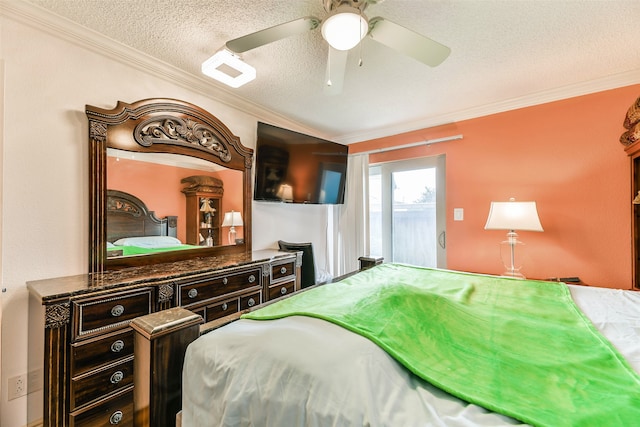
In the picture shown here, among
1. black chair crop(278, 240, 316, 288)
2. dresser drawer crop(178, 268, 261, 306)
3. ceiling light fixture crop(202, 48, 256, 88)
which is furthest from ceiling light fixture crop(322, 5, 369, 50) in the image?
black chair crop(278, 240, 316, 288)

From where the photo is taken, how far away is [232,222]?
2648mm

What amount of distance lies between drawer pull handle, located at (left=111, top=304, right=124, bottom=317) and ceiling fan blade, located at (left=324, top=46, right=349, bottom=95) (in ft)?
6.15

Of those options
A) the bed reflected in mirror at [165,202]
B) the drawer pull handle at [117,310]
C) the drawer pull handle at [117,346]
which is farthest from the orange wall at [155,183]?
the drawer pull handle at [117,346]

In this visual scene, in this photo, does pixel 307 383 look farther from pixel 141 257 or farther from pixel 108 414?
pixel 141 257

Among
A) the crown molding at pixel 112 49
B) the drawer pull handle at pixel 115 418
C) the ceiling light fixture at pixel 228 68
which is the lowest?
the drawer pull handle at pixel 115 418

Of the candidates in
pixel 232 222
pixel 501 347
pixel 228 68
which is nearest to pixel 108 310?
pixel 232 222

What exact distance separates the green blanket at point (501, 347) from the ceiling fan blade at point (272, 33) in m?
1.34

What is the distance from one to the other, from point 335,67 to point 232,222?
171 centimetres

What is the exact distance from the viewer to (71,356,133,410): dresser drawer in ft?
4.42

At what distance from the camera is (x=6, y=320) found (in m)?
1.44

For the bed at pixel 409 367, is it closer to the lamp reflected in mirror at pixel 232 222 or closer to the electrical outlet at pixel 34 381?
the electrical outlet at pixel 34 381

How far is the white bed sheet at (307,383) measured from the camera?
0.58 m

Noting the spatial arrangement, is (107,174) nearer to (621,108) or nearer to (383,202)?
(383,202)

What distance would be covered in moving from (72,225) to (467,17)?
9.05 ft
